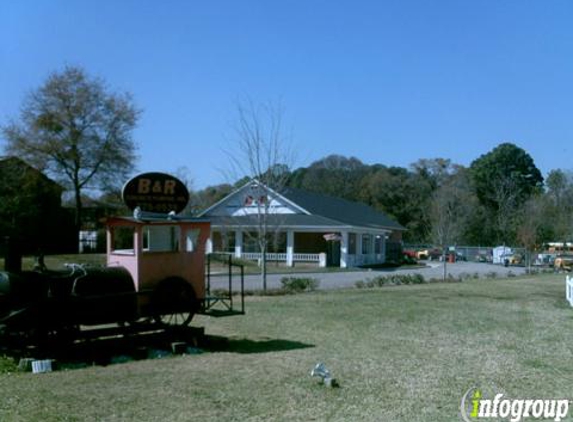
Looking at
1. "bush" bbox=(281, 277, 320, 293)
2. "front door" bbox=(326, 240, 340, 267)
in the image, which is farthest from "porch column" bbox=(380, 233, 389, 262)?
"bush" bbox=(281, 277, 320, 293)

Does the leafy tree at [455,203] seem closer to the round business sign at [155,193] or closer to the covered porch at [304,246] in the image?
the covered porch at [304,246]

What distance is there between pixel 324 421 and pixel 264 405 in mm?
853

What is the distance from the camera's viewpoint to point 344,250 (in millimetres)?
45281

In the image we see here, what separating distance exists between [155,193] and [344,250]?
109 ft

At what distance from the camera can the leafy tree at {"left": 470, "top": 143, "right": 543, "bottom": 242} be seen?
72.6m

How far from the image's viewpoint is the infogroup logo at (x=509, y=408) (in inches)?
275

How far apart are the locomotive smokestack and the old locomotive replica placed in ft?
0.07

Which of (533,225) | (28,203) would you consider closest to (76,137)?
(28,203)

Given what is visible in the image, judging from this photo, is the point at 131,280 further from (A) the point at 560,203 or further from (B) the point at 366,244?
(A) the point at 560,203

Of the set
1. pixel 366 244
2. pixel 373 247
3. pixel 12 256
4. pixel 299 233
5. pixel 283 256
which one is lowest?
pixel 283 256

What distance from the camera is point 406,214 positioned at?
7694 cm

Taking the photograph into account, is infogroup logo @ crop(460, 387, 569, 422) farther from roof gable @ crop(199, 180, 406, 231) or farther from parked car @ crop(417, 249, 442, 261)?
parked car @ crop(417, 249, 442, 261)

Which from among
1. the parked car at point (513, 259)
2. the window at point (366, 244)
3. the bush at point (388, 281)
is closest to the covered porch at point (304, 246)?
the window at point (366, 244)

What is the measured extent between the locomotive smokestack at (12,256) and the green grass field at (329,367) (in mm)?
1821
